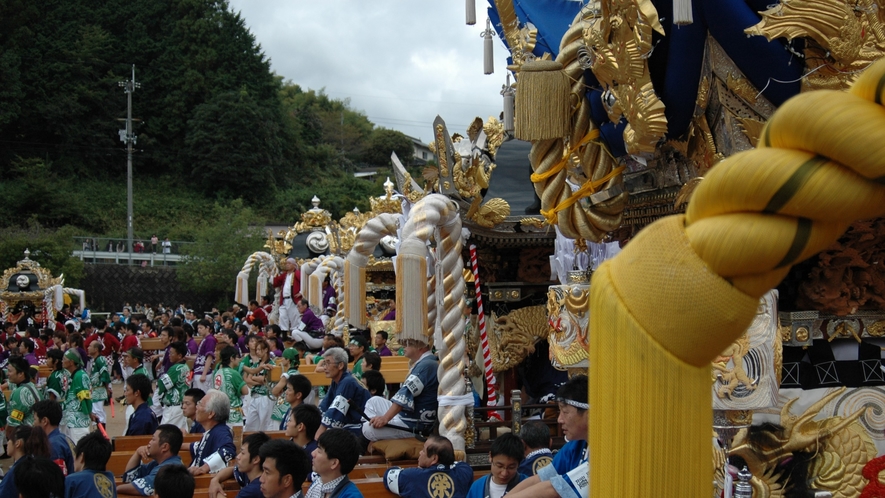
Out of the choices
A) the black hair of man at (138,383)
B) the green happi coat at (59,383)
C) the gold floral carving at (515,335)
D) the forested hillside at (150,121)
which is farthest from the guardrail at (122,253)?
the black hair of man at (138,383)

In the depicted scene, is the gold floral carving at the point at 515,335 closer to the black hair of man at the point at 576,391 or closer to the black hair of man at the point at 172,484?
the black hair of man at the point at 172,484

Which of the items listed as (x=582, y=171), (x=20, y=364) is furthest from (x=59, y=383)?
(x=582, y=171)

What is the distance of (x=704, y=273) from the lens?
54.2 inches

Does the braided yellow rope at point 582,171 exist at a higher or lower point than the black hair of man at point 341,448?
higher

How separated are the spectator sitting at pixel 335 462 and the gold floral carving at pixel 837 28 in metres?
2.74

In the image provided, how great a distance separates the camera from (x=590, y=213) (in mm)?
5301

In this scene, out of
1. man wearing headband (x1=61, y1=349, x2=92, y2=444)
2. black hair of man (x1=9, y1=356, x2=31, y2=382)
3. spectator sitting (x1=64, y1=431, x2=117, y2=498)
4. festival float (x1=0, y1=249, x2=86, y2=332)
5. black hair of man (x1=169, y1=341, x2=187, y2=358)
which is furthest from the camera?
festival float (x1=0, y1=249, x2=86, y2=332)

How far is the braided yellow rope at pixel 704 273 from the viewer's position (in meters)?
1.29

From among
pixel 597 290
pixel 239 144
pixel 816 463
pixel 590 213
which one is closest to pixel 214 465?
pixel 590 213

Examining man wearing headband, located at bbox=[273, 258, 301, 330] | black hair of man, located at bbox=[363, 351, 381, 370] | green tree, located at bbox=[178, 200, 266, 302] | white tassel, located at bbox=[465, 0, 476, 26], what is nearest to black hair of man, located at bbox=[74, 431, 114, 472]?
white tassel, located at bbox=[465, 0, 476, 26]

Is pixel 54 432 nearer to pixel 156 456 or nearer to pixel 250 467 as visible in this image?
pixel 156 456

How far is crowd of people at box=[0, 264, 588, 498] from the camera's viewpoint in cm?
440

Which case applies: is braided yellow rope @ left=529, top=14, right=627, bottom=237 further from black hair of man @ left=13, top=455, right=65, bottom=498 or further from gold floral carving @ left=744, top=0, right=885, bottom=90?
black hair of man @ left=13, top=455, right=65, bottom=498

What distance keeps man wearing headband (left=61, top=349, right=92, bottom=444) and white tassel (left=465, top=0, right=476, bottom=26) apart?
694 centimetres
